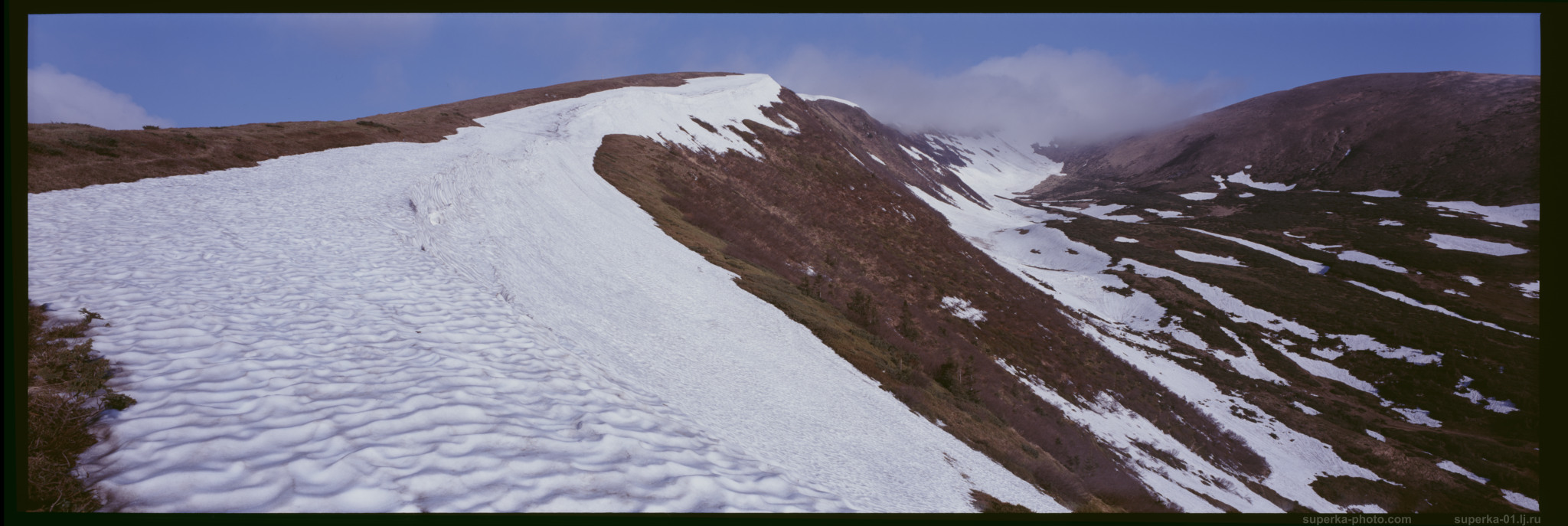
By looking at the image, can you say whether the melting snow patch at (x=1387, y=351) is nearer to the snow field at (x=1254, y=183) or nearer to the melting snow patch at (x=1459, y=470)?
the melting snow patch at (x=1459, y=470)

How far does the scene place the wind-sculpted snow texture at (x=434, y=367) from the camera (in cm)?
485

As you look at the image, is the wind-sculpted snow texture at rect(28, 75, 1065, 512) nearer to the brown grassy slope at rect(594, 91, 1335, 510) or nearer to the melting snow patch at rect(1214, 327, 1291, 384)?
the brown grassy slope at rect(594, 91, 1335, 510)

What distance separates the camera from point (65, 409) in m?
5.00

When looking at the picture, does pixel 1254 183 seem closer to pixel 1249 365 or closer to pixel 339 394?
pixel 1249 365

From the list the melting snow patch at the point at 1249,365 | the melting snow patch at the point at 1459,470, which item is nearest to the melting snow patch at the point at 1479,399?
the melting snow patch at the point at 1459,470

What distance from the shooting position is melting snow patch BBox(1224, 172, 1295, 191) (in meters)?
110

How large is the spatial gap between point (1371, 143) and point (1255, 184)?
77.0ft

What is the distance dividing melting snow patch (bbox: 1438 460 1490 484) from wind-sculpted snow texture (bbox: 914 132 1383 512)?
5.04 metres

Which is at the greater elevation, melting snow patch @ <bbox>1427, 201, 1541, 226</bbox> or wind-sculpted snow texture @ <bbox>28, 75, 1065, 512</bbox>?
melting snow patch @ <bbox>1427, 201, 1541, 226</bbox>

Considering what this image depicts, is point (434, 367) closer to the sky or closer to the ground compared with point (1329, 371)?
closer to the sky

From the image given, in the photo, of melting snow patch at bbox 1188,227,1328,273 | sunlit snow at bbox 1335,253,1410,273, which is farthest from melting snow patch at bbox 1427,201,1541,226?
melting snow patch at bbox 1188,227,1328,273

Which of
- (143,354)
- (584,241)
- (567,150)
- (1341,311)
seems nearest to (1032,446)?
(584,241)

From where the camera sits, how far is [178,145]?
62.2 ft

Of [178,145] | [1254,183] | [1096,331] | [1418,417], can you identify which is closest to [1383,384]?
[1418,417]
